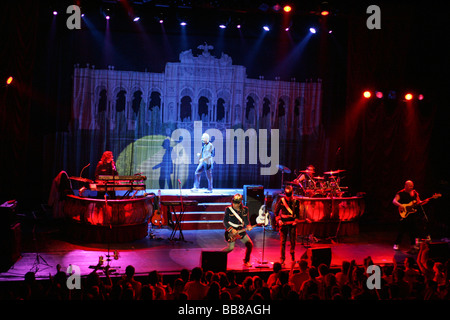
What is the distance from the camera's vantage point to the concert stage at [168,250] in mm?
9203

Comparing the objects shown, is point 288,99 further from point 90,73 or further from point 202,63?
point 90,73

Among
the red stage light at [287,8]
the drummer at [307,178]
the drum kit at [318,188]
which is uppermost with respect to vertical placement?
the red stage light at [287,8]

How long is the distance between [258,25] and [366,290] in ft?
37.7

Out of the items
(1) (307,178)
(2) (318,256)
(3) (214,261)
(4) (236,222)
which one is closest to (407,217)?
(1) (307,178)

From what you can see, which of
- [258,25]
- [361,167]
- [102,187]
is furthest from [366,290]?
[258,25]

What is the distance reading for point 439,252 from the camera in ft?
29.2

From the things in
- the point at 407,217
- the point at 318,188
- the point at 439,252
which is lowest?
the point at 439,252

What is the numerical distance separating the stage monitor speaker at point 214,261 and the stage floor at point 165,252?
1.24 meters

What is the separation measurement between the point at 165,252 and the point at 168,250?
20 centimetres

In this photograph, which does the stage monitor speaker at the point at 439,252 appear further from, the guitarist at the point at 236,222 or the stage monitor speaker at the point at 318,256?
the guitarist at the point at 236,222

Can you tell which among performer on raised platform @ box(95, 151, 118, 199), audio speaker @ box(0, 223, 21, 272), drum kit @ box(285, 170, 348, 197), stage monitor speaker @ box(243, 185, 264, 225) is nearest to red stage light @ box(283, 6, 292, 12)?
drum kit @ box(285, 170, 348, 197)

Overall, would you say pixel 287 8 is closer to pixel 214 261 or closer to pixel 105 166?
pixel 105 166

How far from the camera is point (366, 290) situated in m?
5.77

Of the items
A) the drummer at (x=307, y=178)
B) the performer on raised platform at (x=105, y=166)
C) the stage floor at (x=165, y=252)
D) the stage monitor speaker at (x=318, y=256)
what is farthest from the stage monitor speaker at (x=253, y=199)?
the stage monitor speaker at (x=318, y=256)
